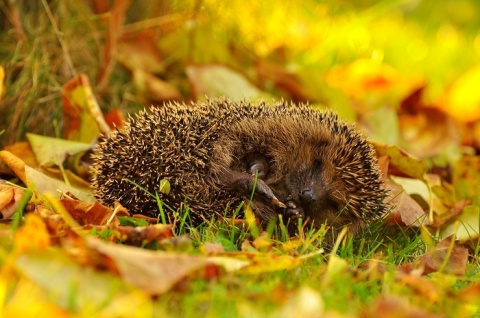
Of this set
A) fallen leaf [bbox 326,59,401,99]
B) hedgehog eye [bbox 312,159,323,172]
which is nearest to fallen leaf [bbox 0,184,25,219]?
hedgehog eye [bbox 312,159,323,172]

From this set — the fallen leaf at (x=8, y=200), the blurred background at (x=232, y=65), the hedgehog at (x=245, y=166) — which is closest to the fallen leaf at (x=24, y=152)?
the blurred background at (x=232, y=65)

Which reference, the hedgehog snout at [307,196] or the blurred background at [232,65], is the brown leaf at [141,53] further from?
the hedgehog snout at [307,196]

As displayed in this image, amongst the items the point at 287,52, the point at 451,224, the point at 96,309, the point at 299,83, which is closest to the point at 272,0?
the point at 287,52

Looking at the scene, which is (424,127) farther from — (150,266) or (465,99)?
(150,266)

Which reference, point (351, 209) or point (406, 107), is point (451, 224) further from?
point (406, 107)

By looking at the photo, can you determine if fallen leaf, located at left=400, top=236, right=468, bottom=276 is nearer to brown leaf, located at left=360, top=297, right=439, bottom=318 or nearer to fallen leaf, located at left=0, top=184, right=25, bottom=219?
brown leaf, located at left=360, top=297, right=439, bottom=318

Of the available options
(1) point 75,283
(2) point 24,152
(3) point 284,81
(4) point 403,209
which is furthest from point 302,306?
(3) point 284,81
